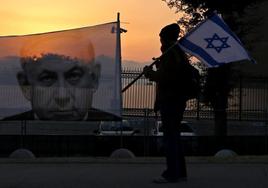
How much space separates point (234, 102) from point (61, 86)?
14743 mm

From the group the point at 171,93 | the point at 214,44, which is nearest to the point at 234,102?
the point at 214,44

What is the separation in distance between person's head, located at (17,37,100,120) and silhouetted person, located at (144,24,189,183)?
8.05 meters

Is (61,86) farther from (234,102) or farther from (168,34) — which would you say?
(234,102)

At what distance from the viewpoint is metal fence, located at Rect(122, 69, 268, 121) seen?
88.9 ft

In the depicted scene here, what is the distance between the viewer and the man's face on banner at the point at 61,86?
16.5 meters

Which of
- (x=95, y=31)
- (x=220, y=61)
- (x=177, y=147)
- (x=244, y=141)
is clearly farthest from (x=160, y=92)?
(x=244, y=141)

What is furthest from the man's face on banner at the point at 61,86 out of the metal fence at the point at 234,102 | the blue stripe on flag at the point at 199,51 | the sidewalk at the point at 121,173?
the metal fence at the point at 234,102

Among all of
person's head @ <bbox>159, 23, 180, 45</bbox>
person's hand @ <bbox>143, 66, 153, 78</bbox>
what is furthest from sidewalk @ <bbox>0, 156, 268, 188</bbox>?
person's head @ <bbox>159, 23, 180, 45</bbox>

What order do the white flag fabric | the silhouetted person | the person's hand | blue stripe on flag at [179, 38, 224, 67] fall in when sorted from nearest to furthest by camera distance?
the silhouetted person, the person's hand, blue stripe on flag at [179, 38, 224, 67], the white flag fabric

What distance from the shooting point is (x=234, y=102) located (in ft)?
98.6

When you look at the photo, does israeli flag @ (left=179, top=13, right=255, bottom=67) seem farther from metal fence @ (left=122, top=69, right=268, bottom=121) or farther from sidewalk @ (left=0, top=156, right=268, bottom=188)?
metal fence @ (left=122, top=69, right=268, bottom=121)

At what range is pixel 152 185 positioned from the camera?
27.9 ft

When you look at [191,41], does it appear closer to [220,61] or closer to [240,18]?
[220,61]

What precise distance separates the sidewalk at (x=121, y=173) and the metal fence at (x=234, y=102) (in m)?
14.5
